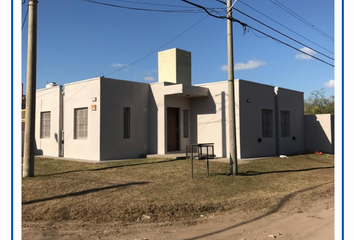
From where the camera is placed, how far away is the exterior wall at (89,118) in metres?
13.3

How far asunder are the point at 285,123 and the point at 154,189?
40.6 feet

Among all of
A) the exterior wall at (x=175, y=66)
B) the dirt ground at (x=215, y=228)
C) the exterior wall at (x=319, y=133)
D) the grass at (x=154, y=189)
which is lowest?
the dirt ground at (x=215, y=228)

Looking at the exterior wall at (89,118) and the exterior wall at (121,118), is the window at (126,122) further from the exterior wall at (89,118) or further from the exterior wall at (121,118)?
the exterior wall at (89,118)

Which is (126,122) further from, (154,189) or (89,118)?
(154,189)

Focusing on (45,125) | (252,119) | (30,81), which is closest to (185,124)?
(252,119)

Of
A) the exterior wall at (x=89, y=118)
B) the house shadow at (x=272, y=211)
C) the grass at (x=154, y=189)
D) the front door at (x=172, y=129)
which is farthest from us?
the front door at (x=172, y=129)

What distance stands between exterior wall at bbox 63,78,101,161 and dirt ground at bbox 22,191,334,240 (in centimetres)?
806

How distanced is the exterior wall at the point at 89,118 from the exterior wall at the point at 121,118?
0.26 metres

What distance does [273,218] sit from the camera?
5727 mm

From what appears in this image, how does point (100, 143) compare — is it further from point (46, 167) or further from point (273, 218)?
point (273, 218)

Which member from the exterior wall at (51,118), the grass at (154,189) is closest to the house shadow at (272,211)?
the grass at (154,189)

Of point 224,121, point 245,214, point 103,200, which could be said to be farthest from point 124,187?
point 224,121

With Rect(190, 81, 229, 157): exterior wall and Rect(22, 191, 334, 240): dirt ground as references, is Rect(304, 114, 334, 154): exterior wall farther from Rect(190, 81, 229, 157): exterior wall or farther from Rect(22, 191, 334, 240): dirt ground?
Rect(22, 191, 334, 240): dirt ground

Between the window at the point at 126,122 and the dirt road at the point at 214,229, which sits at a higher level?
the window at the point at 126,122
